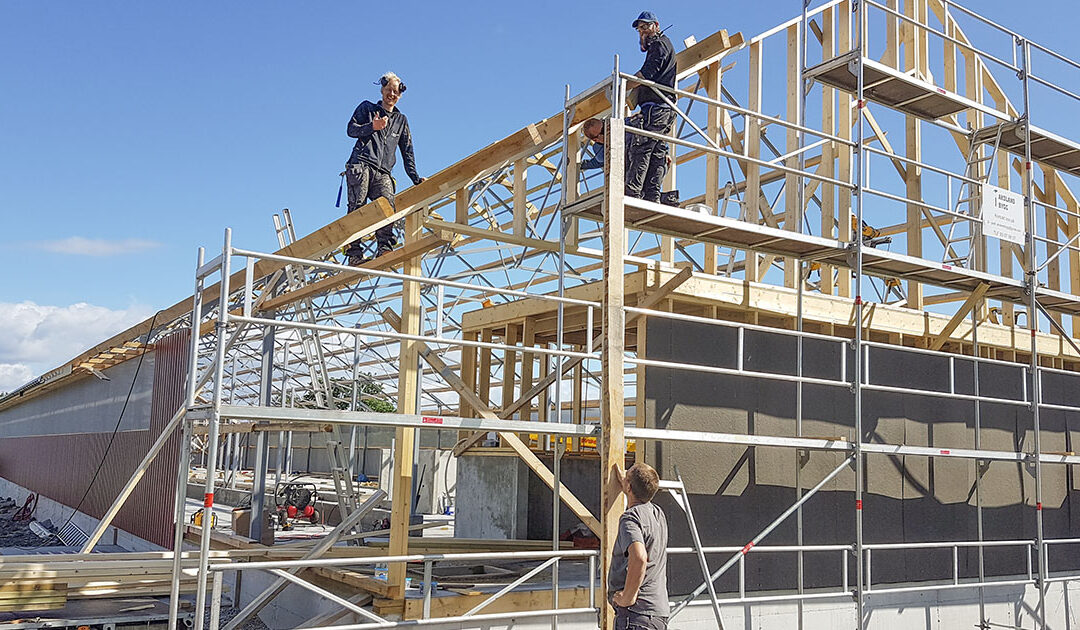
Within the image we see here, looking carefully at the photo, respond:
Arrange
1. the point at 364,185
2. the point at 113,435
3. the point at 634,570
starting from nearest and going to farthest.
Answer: the point at 634,570
the point at 364,185
the point at 113,435

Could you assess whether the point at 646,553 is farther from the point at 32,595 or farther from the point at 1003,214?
the point at 1003,214

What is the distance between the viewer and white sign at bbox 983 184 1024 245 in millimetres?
11109

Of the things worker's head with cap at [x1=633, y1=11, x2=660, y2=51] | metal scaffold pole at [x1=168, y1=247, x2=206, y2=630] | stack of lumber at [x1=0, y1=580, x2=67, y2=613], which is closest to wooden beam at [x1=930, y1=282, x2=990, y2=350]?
worker's head with cap at [x1=633, y1=11, x2=660, y2=51]

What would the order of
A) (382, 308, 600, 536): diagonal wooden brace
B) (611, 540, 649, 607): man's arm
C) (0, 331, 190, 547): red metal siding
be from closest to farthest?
(611, 540, 649, 607): man's arm → (382, 308, 600, 536): diagonal wooden brace → (0, 331, 190, 547): red metal siding

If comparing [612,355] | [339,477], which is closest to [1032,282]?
[612,355]

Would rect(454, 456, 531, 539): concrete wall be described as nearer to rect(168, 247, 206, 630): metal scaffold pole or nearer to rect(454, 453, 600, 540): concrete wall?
rect(454, 453, 600, 540): concrete wall

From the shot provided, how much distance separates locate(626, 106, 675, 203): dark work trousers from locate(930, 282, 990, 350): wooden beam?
442 cm

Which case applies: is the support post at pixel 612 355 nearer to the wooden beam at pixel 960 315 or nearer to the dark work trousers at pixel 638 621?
the dark work trousers at pixel 638 621

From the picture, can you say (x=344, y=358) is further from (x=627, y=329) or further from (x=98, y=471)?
(x=627, y=329)

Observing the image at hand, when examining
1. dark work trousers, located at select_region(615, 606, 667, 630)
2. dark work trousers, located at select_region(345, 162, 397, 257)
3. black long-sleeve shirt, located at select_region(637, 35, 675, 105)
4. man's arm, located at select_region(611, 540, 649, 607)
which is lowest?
dark work trousers, located at select_region(615, 606, 667, 630)

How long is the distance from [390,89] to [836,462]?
6493 millimetres

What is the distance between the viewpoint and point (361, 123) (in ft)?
34.5

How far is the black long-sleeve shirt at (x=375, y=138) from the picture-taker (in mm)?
10469

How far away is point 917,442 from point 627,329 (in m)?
3.81
